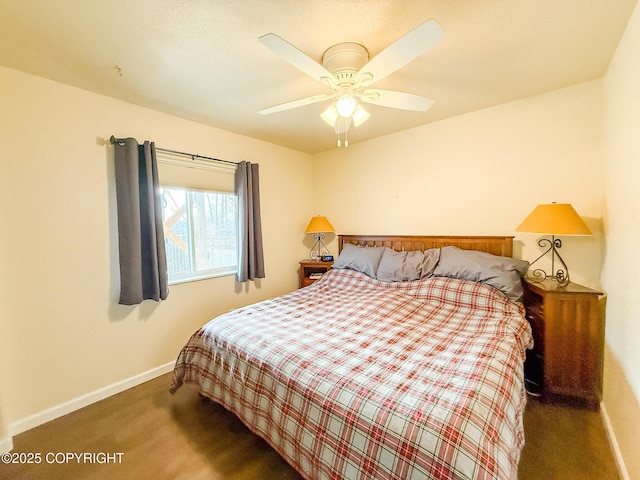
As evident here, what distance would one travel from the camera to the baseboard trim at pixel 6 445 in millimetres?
1550

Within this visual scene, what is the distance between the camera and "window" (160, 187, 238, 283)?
2.53 meters

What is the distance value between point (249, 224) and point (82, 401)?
6.25ft

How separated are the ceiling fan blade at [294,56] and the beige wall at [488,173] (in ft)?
5.67

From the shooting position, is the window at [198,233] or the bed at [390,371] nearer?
the bed at [390,371]

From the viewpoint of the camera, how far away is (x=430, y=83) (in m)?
1.96

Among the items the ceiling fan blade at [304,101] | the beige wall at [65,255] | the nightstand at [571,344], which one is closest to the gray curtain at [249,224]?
the beige wall at [65,255]

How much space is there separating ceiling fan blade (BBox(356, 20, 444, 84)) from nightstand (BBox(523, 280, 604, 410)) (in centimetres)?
177

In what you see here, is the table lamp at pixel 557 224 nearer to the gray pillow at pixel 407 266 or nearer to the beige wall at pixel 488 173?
the beige wall at pixel 488 173

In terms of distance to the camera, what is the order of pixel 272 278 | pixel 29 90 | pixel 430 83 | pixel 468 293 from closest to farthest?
pixel 29 90 → pixel 430 83 → pixel 468 293 → pixel 272 278

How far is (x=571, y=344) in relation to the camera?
70.6 inches

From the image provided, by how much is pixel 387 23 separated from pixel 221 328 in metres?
2.00

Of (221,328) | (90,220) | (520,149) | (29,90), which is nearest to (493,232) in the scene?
(520,149)

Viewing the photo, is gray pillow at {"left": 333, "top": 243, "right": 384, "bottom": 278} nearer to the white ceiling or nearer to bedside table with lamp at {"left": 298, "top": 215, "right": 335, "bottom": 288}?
bedside table with lamp at {"left": 298, "top": 215, "right": 335, "bottom": 288}

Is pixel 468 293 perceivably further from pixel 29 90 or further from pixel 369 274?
pixel 29 90
